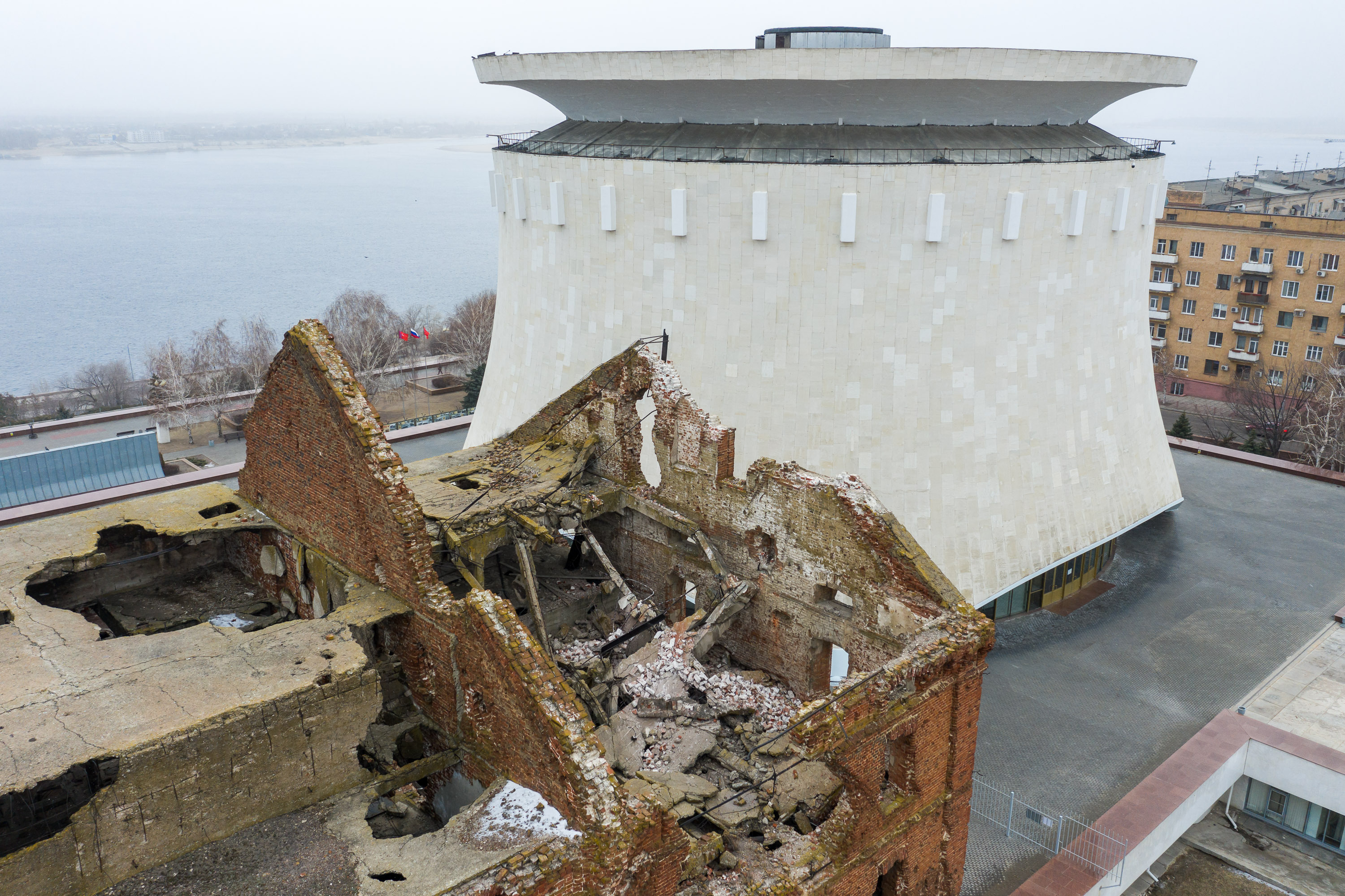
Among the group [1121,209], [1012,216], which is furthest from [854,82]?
[1121,209]

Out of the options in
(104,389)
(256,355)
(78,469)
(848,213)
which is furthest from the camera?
(104,389)

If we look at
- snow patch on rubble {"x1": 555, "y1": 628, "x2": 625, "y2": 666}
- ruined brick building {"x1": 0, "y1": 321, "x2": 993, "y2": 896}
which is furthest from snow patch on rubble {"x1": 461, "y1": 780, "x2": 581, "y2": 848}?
snow patch on rubble {"x1": 555, "y1": 628, "x2": 625, "y2": 666}

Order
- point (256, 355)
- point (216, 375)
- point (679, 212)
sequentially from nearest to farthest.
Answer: point (679, 212), point (216, 375), point (256, 355)

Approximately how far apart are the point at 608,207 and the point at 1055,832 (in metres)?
17.6

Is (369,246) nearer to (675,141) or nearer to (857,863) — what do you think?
(675,141)

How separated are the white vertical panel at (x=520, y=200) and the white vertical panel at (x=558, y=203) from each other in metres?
1.57

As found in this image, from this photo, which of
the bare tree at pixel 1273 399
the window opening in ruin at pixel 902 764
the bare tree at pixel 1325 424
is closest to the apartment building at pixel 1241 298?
the bare tree at pixel 1273 399

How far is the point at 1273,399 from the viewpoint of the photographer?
1727 inches

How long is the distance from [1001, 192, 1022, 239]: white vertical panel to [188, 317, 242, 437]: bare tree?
1533 inches

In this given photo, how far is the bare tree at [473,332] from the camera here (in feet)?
185

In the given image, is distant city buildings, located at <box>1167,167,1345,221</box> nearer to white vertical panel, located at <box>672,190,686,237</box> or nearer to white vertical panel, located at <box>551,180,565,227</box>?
white vertical panel, located at <box>672,190,686,237</box>

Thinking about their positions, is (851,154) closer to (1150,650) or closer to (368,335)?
(1150,650)

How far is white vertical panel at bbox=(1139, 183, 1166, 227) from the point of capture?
86.2 ft

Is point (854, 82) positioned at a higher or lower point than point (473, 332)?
higher
